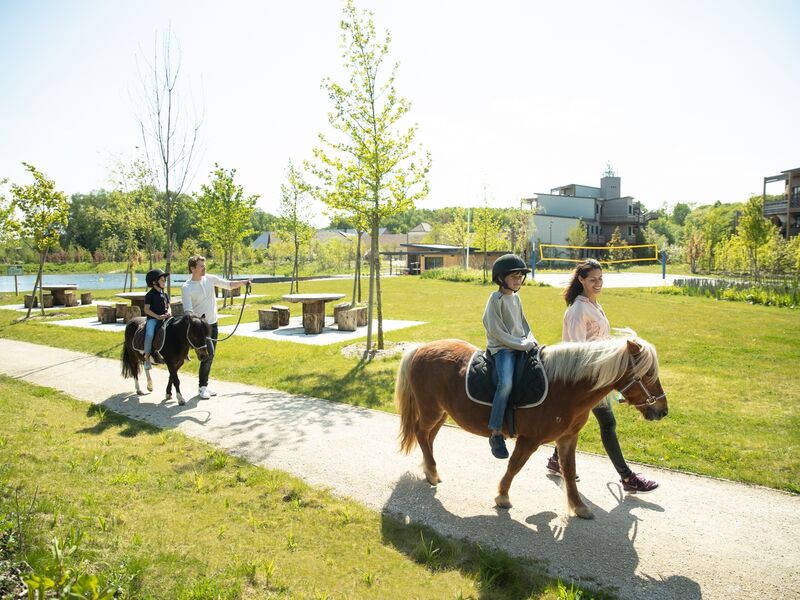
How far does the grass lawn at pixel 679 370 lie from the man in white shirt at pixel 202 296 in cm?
119

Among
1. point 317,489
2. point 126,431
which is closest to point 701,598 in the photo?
point 317,489

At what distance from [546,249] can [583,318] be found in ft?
189

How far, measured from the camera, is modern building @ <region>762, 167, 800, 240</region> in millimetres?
44375

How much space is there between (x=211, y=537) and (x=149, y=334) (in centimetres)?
521

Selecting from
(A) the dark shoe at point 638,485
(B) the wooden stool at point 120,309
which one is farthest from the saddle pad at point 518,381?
(B) the wooden stool at point 120,309

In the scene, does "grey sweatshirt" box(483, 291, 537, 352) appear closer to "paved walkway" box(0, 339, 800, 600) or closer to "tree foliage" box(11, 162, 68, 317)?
"paved walkway" box(0, 339, 800, 600)

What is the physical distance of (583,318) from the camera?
4.74m

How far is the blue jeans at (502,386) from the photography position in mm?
4082

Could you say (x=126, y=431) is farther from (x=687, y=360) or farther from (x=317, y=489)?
(x=687, y=360)

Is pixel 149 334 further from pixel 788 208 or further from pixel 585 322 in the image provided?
pixel 788 208

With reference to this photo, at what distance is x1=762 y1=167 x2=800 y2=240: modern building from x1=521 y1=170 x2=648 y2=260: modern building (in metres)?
19.8

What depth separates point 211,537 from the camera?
148 inches

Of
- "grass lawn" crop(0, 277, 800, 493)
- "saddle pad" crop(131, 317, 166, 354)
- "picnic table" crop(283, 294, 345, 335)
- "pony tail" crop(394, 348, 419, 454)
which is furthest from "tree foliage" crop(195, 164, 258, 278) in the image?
"pony tail" crop(394, 348, 419, 454)

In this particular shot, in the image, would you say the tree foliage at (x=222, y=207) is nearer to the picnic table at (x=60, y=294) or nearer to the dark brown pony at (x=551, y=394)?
the picnic table at (x=60, y=294)
